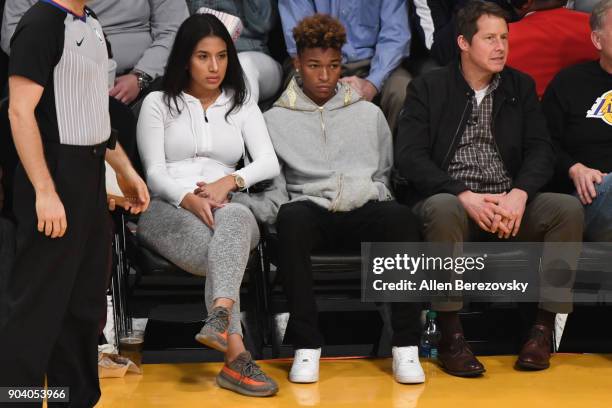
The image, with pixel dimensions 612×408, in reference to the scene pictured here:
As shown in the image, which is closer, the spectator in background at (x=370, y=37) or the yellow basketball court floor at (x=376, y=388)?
the yellow basketball court floor at (x=376, y=388)

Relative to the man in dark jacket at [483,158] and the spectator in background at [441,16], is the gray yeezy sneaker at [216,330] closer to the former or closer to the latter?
the man in dark jacket at [483,158]

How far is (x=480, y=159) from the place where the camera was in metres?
4.41

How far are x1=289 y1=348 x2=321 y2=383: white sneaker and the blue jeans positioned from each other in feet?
4.23

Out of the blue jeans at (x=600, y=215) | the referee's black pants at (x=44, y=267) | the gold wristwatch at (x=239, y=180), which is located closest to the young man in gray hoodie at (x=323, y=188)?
the gold wristwatch at (x=239, y=180)

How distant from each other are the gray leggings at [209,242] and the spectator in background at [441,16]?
1.46 m

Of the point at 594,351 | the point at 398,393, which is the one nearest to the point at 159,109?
the point at 398,393

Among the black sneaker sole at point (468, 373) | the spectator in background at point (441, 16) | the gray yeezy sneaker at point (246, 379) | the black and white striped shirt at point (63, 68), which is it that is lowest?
the black sneaker sole at point (468, 373)

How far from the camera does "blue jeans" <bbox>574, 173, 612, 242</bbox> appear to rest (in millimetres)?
4277

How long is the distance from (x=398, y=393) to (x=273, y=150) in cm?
120

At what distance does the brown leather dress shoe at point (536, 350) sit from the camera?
4.06 m

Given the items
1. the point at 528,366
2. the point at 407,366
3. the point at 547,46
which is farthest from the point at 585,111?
the point at 407,366

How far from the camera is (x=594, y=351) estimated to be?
439cm

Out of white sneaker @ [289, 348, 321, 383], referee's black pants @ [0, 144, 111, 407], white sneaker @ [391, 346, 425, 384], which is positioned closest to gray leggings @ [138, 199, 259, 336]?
white sneaker @ [289, 348, 321, 383]

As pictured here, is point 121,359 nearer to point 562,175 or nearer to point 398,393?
point 398,393
